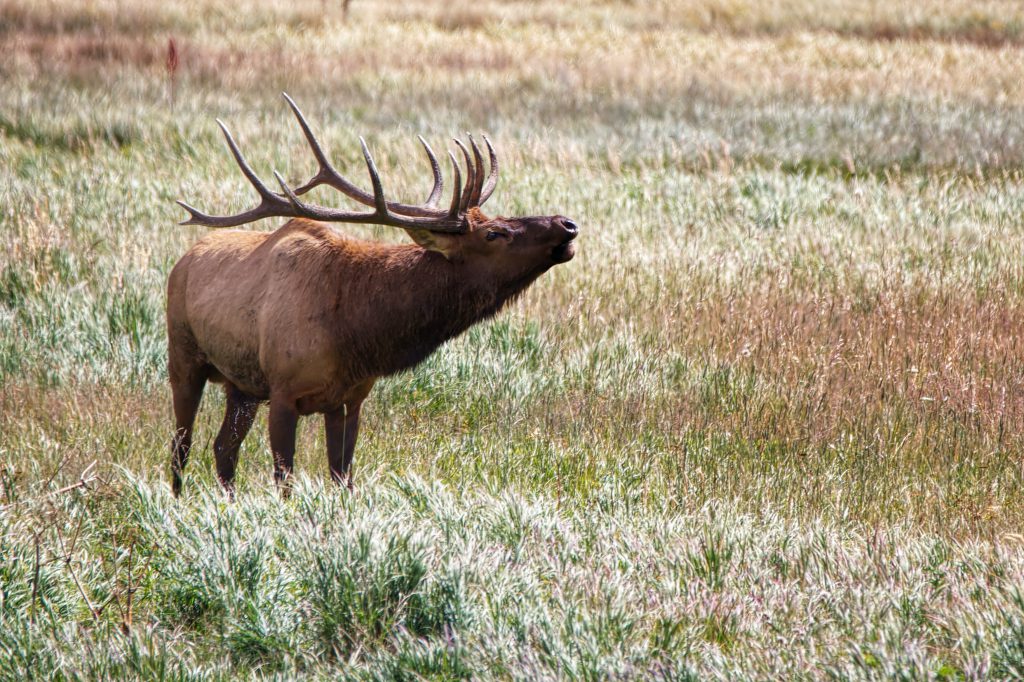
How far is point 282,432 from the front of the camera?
5000 mm

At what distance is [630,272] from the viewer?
351 inches

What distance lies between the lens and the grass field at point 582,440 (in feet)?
12.3

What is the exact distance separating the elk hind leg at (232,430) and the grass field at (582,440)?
0.49 feet

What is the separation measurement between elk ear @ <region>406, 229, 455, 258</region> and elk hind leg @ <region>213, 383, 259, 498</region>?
4.12 feet

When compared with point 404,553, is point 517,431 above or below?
below

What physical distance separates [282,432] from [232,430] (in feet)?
2.15

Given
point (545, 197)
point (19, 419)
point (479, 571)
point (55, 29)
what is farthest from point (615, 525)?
point (55, 29)

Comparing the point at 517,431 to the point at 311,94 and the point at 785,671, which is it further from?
the point at 311,94

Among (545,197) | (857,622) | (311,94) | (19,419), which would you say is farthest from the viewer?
(311,94)

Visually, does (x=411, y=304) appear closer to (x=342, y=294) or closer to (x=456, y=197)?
(x=342, y=294)

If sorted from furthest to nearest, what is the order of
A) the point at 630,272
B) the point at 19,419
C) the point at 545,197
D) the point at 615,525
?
1. the point at 545,197
2. the point at 630,272
3. the point at 19,419
4. the point at 615,525

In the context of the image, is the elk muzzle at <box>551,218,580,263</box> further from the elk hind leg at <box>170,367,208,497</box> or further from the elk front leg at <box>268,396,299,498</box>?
the elk hind leg at <box>170,367,208,497</box>

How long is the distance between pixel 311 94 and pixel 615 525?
15072mm

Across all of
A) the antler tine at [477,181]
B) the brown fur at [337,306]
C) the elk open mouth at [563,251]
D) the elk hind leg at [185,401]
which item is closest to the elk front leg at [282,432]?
the brown fur at [337,306]
